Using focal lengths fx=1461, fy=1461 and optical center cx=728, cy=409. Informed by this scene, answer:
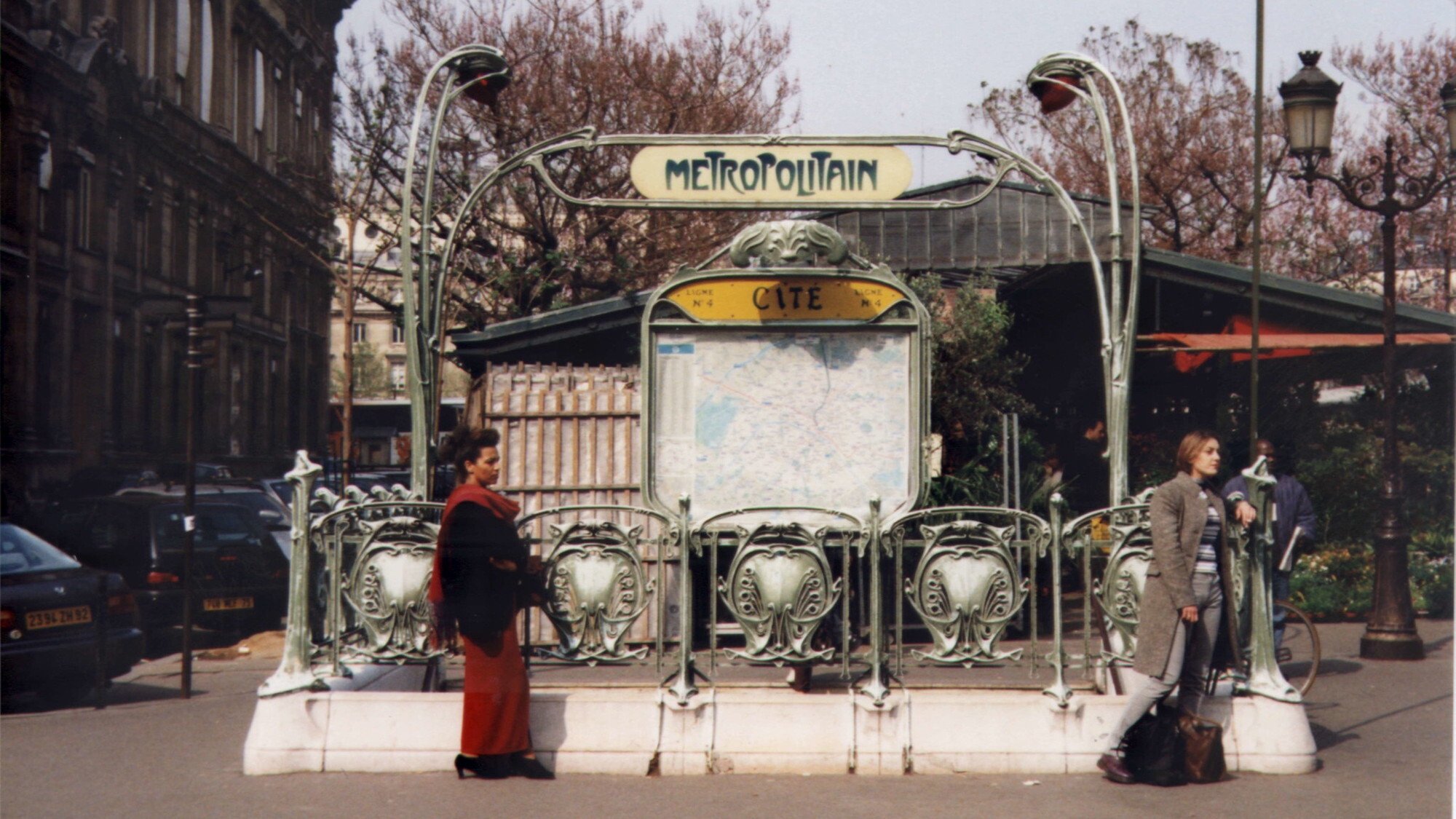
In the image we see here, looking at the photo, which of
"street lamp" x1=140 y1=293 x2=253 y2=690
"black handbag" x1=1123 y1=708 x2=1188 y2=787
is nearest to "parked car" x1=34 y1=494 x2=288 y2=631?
"street lamp" x1=140 y1=293 x2=253 y2=690

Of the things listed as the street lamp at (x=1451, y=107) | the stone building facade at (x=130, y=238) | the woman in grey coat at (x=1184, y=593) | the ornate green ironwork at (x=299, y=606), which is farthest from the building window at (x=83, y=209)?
the street lamp at (x=1451, y=107)

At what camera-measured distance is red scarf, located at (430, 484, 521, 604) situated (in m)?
7.37

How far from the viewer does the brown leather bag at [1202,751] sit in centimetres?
714

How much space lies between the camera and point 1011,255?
60.6 feet

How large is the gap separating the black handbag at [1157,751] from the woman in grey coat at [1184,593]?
0.21 feet

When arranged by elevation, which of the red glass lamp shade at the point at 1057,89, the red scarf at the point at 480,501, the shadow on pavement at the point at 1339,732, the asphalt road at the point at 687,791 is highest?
the red glass lamp shade at the point at 1057,89

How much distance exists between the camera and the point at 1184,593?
7234mm

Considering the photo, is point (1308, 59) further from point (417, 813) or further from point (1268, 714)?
point (417, 813)

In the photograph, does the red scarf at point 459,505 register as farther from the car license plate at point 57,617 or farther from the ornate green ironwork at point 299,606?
the car license plate at point 57,617

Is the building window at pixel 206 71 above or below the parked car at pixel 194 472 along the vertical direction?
above

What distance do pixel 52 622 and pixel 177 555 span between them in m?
2.66

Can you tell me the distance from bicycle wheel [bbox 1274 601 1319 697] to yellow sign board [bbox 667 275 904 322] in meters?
3.82

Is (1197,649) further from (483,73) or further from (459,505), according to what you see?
(483,73)

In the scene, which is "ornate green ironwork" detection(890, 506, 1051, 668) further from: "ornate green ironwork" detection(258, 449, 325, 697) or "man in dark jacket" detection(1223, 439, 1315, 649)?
"man in dark jacket" detection(1223, 439, 1315, 649)
